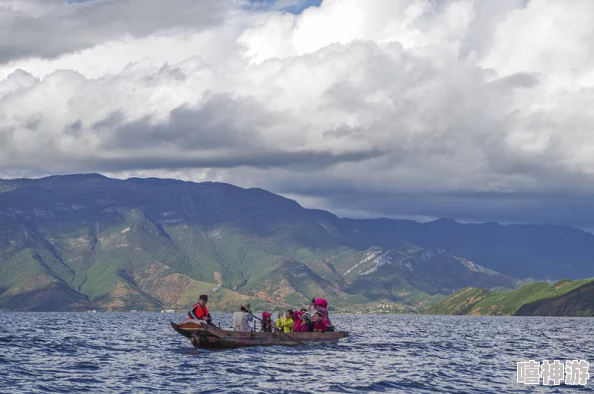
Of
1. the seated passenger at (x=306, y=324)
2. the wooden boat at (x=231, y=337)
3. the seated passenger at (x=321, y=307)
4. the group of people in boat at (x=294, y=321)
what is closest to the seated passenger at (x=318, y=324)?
the group of people in boat at (x=294, y=321)

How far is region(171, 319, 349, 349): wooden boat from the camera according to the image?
97.3 meters

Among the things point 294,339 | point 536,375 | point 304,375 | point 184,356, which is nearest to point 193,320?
point 184,356

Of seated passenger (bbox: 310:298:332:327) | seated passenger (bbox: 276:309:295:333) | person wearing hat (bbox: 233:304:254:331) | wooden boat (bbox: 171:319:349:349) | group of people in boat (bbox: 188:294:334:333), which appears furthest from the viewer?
seated passenger (bbox: 310:298:332:327)

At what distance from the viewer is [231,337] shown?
100 metres

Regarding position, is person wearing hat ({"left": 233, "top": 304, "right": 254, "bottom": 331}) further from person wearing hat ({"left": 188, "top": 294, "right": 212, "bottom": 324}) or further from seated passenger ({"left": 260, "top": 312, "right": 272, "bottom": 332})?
seated passenger ({"left": 260, "top": 312, "right": 272, "bottom": 332})

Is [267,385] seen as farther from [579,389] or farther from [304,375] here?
[579,389]

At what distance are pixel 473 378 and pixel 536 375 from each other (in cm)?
593

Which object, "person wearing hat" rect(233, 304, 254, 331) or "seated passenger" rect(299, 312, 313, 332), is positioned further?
"seated passenger" rect(299, 312, 313, 332)

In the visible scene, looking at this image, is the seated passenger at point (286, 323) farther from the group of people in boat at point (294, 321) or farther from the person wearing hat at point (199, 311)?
the person wearing hat at point (199, 311)

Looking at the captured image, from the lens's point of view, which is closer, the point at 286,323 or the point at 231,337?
the point at 231,337

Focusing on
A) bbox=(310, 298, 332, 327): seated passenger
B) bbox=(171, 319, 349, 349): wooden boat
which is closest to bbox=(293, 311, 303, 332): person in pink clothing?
bbox=(171, 319, 349, 349): wooden boat

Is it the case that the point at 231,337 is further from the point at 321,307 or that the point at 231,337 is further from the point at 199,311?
the point at 321,307

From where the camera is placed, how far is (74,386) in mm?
67562

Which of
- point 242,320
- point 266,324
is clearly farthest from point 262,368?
point 266,324
